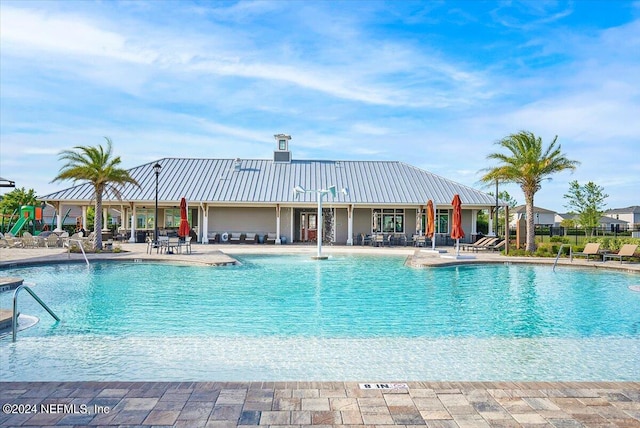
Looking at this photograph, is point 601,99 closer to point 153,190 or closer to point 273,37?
point 273,37

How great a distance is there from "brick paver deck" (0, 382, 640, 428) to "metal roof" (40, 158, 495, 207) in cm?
2367

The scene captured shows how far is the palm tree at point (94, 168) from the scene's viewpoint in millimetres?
19891

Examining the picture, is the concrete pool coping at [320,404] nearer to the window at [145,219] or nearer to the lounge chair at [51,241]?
the lounge chair at [51,241]

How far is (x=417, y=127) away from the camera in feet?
80.0

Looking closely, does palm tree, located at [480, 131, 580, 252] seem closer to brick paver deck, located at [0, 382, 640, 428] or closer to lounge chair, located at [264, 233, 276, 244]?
lounge chair, located at [264, 233, 276, 244]

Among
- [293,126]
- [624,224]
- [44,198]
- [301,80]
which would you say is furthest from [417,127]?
[624,224]

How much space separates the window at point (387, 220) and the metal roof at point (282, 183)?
139cm

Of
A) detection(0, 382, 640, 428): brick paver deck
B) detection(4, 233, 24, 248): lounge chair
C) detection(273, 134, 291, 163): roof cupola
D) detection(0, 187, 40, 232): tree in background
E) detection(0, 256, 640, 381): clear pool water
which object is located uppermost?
detection(273, 134, 291, 163): roof cupola

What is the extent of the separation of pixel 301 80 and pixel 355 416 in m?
15.9

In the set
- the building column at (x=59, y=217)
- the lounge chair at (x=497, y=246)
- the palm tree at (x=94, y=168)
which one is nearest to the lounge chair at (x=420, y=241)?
the lounge chair at (x=497, y=246)

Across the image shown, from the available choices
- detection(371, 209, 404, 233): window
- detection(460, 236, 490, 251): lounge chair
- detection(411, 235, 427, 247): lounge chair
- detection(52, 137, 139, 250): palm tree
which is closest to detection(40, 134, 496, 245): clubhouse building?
detection(371, 209, 404, 233): window

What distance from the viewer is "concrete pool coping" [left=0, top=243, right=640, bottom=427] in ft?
11.2

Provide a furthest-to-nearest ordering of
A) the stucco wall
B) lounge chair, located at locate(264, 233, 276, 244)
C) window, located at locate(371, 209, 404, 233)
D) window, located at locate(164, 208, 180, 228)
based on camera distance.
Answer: window, located at locate(164, 208, 180, 228), window, located at locate(371, 209, 404, 233), the stucco wall, lounge chair, located at locate(264, 233, 276, 244)

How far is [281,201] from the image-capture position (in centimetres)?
2764
